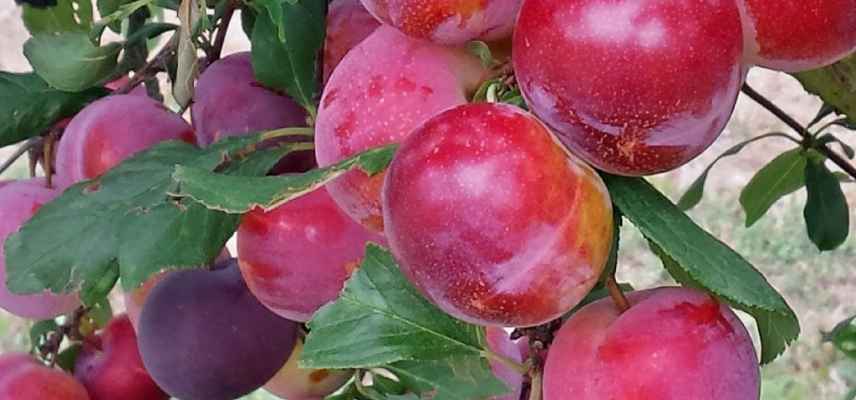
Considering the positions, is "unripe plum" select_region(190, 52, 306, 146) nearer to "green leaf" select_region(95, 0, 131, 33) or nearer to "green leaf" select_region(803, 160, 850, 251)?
"green leaf" select_region(95, 0, 131, 33)

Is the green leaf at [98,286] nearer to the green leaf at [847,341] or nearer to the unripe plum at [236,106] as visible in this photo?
the unripe plum at [236,106]

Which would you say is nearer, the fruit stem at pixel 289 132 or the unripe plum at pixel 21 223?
the fruit stem at pixel 289 132

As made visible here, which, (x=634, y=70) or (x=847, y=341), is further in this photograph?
(x=847, y=341)

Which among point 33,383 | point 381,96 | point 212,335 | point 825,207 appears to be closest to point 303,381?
point 212,335

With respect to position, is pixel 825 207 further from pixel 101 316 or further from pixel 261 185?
pixel 261 185

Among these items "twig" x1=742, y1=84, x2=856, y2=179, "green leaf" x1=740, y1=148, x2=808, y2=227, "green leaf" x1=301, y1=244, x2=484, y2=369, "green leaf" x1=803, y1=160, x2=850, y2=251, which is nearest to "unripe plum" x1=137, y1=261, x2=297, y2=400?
"green leaf" x1=301, y1=244, x2=484, y2=369

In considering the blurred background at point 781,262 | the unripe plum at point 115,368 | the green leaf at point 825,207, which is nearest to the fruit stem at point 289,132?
the unripe plum at point 115,368

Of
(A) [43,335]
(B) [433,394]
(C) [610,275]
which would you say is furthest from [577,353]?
(A) [43,335]

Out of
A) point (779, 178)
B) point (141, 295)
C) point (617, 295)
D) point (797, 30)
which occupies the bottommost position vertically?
point (779, 178)
